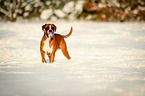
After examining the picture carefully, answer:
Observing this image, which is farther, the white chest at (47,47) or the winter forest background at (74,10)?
the winter forest background at (74,10)

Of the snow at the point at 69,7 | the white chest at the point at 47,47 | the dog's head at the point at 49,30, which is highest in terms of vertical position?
the snow at the point at 69,7

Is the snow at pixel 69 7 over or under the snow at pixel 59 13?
over

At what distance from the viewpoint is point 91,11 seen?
1416 cm

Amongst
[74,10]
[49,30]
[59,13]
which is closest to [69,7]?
[74,10]

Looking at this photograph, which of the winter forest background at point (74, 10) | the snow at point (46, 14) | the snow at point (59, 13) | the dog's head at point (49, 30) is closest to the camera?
the dog's head at point (49, 30)

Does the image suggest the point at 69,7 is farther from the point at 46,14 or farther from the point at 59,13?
the point at 46,14

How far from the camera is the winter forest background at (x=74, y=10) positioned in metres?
13.4

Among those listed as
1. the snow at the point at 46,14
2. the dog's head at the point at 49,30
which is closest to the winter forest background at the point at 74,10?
the snow at the point at 46,14

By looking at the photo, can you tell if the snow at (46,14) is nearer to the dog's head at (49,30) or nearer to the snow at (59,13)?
the snow at (59,13)

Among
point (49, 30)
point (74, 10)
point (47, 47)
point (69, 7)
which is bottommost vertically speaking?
point (47, 47)

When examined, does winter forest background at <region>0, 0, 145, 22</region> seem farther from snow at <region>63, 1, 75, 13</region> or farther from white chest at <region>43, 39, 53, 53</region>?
white chest at <region>43, 39, 53, 53</region>

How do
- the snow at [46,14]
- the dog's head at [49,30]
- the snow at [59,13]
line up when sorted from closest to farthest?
the dog's head at [49,30], the snow at [59,13], the snow at [46,14]

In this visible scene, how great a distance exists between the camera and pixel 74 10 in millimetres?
13242

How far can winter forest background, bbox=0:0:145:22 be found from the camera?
13.4 metres
